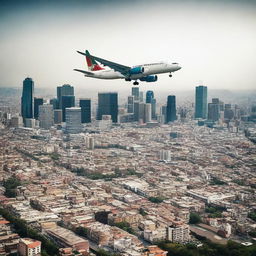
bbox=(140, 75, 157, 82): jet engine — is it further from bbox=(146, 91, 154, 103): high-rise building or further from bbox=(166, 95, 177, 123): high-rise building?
bbox=(166, 95, 177, 123): high-rise building

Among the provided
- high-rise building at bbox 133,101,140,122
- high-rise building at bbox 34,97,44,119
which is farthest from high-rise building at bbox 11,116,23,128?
high-rise building at bbox 133,101,140,122

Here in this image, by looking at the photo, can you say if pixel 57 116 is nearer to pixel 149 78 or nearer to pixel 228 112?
pixel 228 112

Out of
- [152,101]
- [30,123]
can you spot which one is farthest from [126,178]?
[152,101]

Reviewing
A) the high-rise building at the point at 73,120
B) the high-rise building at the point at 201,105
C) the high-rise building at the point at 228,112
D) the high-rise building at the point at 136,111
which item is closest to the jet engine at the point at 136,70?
the high-rise building at the point at 201,105

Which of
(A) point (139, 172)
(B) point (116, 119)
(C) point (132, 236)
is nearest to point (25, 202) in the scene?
(C) point (132, 236)

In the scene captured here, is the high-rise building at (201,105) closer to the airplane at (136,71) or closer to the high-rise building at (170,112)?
the high-rise building at (170,112)

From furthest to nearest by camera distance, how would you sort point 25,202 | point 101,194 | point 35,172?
point 35,172 < point 101,194 < point 25,202

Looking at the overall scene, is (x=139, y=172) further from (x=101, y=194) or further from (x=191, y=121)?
(x=191, y=121)

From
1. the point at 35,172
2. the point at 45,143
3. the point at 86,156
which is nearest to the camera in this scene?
the point at 35,172
